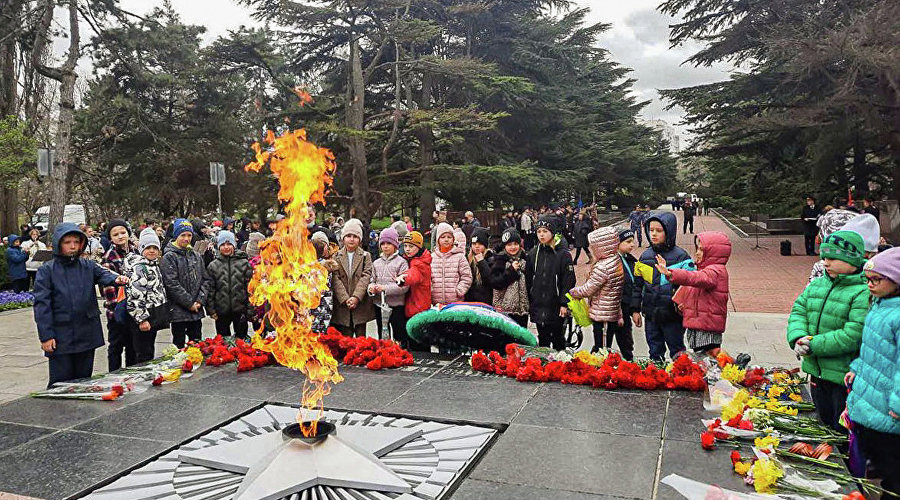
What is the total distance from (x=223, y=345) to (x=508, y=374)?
2.88 m

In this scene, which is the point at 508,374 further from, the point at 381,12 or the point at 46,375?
the point at 381,12

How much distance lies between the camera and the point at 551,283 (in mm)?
6773

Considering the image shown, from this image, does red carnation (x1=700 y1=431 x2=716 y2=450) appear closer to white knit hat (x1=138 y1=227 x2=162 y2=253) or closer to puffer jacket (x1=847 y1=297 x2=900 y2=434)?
puffer jacket (x1=847 y1=297 x2=900 y2=434)

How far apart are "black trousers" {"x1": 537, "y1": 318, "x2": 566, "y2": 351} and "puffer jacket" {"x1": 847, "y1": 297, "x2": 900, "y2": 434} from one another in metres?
3.58

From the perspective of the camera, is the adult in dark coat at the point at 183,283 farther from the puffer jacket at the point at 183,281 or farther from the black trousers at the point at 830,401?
the black trousers at the point at 830,401

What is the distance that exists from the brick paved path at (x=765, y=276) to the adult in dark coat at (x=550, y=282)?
5301 mm

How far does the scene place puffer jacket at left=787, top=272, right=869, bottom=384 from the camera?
3.76 m

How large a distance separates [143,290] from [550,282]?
4038 mm

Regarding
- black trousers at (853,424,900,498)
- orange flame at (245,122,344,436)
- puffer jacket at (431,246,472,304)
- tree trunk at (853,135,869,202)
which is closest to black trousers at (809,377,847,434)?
black trousers at (853,424,900,498)

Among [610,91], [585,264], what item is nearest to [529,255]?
[585,264]

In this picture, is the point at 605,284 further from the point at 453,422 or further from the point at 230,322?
the point at 230,322

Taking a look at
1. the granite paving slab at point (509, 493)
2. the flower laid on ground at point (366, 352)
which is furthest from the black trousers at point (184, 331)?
the granite paving slab at point (509, 493)

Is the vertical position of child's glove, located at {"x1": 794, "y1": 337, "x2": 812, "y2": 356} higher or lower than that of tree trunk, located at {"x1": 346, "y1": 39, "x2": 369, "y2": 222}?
lower

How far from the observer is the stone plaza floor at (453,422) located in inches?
133
